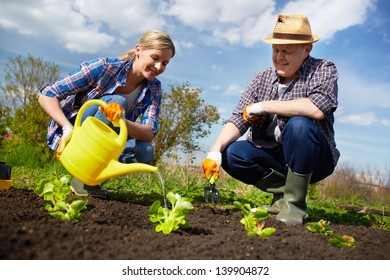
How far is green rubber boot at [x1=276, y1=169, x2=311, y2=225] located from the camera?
2453 mm

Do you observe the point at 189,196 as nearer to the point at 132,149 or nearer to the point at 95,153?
the point at 132,149

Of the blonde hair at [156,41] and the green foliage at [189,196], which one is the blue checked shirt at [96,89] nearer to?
the blonde hair at [156,41]

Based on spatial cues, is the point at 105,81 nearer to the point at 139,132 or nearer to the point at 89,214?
the point at 139,132

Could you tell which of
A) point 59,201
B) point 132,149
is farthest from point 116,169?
point 132,149

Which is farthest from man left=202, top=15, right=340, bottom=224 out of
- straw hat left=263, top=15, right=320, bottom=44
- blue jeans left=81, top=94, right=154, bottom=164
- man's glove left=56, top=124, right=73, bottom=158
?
man's glove left=56, top=124, right=73, bottom=158

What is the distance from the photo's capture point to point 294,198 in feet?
8.16

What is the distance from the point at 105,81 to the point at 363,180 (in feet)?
21.2

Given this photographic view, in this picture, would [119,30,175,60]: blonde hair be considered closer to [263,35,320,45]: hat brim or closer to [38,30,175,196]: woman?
[38,30,175,196]: woman

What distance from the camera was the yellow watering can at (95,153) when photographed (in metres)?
2.11

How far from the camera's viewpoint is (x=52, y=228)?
4.99 feet

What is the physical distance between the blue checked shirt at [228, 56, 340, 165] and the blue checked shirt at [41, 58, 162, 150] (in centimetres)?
68

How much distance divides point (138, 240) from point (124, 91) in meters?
1.71

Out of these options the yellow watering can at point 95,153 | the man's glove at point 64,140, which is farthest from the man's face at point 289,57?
the man's glove at point 64,140
